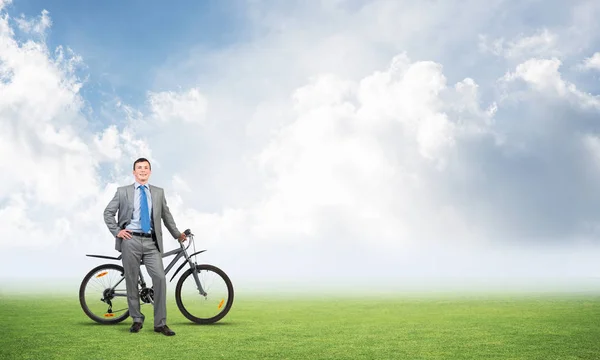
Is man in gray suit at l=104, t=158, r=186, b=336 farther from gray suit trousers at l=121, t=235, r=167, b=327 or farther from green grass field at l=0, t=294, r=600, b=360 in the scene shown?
green grass field at l=0, t=294, r=600, b=360

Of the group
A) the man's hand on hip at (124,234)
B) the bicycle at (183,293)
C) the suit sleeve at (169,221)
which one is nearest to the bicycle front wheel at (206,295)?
the bicycle at (183,293)

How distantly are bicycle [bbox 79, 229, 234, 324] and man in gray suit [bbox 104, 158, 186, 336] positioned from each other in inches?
23.6

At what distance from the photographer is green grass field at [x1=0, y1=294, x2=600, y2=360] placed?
5676 mm

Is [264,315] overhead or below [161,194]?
below

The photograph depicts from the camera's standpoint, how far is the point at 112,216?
23.6 ft

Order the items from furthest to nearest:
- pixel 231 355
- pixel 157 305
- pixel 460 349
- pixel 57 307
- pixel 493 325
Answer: pixel 57 307
pixel 493 325
pixel 157 305
pixel 460 349
pixel 231 355

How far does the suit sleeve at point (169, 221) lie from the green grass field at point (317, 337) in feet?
4.30

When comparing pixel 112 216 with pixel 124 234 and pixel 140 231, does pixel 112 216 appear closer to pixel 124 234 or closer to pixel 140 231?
pixel 124 234

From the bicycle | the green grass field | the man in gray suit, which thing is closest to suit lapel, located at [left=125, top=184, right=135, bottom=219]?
the man in gray suit

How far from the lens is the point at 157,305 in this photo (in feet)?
23.6

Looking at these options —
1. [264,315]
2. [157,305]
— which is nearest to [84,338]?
[157,305]

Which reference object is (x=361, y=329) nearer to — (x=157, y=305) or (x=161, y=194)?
(x=157, y=305)

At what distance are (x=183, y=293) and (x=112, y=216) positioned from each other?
5.13 feet

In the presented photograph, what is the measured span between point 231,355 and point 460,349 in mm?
2441
